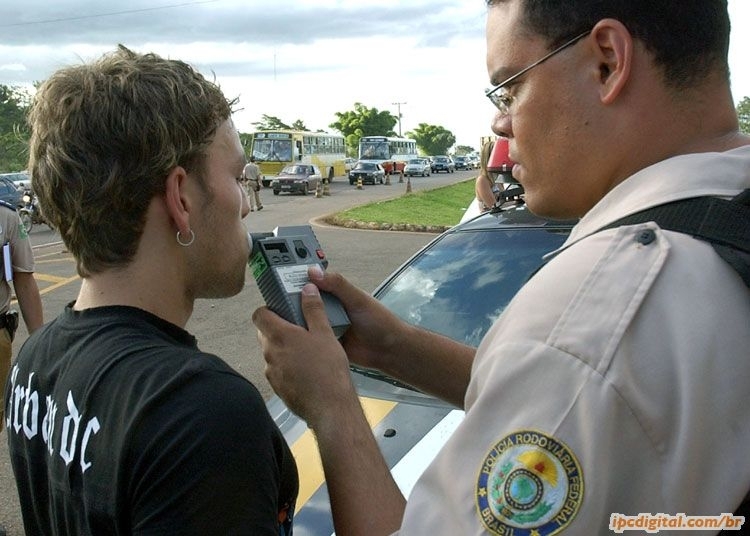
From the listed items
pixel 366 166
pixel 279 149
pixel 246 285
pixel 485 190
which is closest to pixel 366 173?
pixel 366 166

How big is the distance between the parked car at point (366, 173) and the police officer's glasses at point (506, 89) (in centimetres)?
3639

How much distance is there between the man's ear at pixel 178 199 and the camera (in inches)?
53.0

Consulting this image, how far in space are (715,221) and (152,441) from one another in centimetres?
87

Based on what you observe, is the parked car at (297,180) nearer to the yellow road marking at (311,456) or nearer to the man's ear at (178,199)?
the yellow road marking at (311,456)

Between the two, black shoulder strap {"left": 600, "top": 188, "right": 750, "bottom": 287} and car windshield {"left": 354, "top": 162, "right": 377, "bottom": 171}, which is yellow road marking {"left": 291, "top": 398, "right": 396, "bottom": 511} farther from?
car windshield {"left": 354, "top": 162, "right": 377, "bottom": 171}

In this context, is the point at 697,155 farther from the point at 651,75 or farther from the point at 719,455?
the point at 719,455

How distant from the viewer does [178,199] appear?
1367mm

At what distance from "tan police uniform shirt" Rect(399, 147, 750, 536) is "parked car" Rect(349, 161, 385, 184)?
36909 mm

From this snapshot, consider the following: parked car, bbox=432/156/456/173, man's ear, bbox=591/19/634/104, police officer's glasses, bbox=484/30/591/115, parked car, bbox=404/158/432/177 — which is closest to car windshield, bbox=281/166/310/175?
parked car, bbox=404/158/432/177

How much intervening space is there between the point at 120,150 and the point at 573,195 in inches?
32.1

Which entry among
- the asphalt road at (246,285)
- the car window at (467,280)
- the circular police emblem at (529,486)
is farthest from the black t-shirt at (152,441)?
the asphalt road at (246,285)

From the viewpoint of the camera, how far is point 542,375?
93cm

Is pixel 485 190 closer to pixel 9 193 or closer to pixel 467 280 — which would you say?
pixel 467 280

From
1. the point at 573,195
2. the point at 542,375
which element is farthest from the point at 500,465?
the point at 573,195
